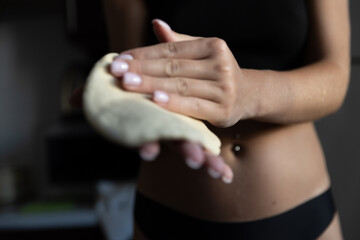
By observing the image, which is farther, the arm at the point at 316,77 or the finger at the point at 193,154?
the arm at the point at 316,77

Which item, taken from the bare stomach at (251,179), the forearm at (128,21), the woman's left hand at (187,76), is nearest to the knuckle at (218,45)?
the woman's left hand at (187,76)

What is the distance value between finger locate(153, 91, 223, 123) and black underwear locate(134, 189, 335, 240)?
252 mm

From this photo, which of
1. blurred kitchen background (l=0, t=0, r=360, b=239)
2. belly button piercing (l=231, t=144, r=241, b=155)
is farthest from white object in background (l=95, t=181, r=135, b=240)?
belly button piercing (l=231, t=144, r=241, b=155)

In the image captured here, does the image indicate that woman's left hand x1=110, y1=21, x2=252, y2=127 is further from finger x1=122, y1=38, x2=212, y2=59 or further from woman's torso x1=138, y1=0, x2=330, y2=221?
woman's torso x1=138, y1=0, x2=330, y2=221

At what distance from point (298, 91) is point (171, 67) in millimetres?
203

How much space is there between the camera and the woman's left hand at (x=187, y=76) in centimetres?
30

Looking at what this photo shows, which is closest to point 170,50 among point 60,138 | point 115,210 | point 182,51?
point 182,51

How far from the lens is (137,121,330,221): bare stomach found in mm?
501

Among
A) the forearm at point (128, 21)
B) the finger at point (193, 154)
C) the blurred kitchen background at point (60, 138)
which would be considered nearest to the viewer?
the finger at point (193, 154)

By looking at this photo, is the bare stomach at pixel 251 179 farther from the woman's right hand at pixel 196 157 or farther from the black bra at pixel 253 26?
the woman's right hand at pixel 196 157

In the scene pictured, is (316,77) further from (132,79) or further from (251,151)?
(132,79)

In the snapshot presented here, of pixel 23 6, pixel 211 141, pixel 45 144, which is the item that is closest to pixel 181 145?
pixel 211 141

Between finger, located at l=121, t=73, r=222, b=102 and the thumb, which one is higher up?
the thumb

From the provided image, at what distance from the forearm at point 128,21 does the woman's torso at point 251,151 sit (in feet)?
0.22
